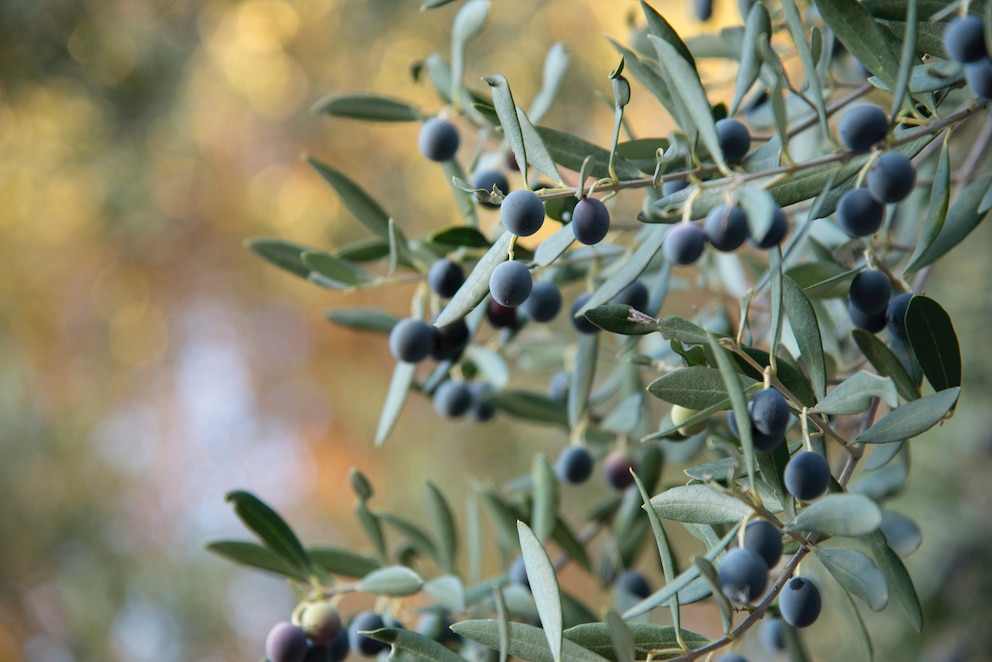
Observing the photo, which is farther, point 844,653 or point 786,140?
point 844,653

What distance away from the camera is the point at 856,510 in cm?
42

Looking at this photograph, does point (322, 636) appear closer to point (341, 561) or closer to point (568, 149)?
point (341, 561)

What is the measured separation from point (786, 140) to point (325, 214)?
8.24 ft

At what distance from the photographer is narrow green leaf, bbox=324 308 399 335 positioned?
0.84m

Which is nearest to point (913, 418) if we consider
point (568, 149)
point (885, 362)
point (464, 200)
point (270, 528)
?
point (885, 362)

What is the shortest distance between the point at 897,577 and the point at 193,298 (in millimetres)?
2899

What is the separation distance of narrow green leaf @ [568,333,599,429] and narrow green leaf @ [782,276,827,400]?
0.23 meters

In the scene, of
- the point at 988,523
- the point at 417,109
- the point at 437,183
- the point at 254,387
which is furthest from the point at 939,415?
the point at 254,387

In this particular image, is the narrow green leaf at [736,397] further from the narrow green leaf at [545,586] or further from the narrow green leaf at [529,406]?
the narrow green leaf at [529,406]

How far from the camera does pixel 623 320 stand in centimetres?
51

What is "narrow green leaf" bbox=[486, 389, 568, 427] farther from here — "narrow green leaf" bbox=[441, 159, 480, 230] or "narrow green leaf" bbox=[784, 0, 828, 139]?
"narrow green leaf" bbox=[784, 0, 828, 139]

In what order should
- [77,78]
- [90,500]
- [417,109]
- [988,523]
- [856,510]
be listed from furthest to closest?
[77,78], [90,500], [988,523], [417,109], [856,510]

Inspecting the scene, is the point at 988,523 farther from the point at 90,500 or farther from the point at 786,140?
the point at 90,500

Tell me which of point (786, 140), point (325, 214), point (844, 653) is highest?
point (786, 140)
